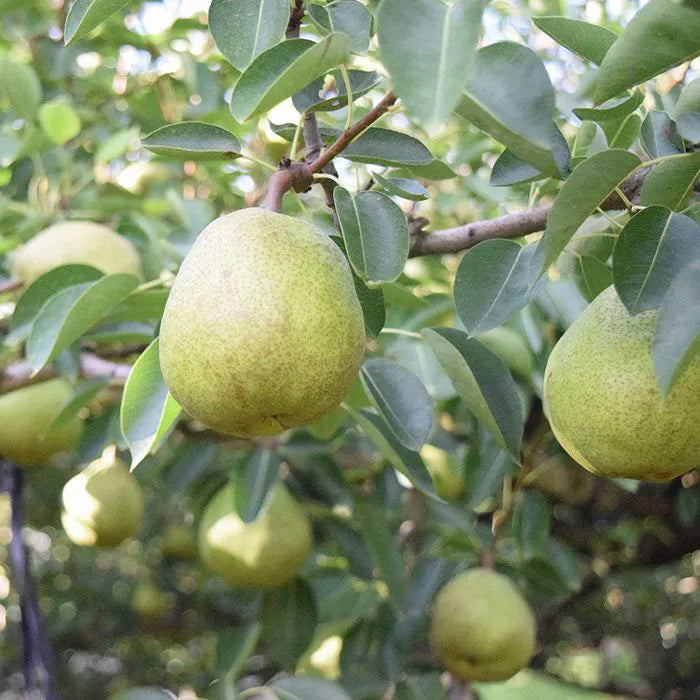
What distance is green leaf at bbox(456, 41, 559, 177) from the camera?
2.35ft

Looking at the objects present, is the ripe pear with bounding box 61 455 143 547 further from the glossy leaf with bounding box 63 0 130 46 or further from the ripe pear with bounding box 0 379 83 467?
the glossy leaf with bounding box 63 0 130 46

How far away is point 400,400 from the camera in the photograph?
1.16 meters

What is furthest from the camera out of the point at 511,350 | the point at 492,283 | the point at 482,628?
the point at 482,628

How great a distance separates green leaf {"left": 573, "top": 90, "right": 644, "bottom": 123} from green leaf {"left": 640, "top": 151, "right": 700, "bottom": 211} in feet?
0.23

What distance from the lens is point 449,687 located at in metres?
2.28

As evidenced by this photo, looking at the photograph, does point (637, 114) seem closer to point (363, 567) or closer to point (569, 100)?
point (569, 100)

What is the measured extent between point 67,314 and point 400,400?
0.44 m

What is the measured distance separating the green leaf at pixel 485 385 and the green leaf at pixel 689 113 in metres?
0.32

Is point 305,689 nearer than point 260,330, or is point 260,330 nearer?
point 260,330

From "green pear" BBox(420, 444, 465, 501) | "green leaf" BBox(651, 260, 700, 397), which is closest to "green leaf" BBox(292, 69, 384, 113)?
"green leaf" BBox(651, 260, 700, 397)

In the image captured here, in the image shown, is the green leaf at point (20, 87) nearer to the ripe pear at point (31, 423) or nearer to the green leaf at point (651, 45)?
the ripe pear at point (31, 423)

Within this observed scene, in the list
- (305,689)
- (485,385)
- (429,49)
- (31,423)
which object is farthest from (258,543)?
(429,49)

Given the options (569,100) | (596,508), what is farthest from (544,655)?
(569,100)

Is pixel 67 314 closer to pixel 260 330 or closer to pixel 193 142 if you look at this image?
pixel 193 142
